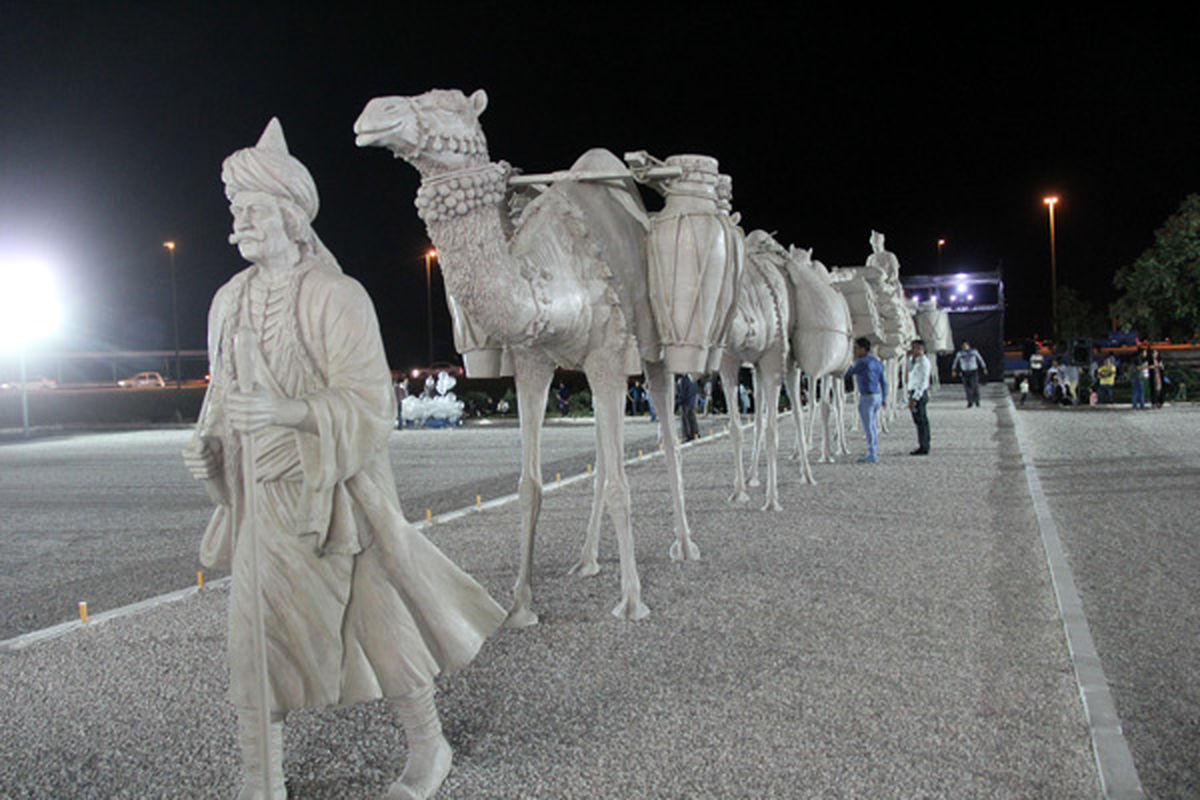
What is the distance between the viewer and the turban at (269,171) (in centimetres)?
302

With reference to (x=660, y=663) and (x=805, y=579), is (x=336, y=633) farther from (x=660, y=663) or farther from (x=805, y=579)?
(x=805, y=579)

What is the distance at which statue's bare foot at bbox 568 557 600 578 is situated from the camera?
6.64 metres

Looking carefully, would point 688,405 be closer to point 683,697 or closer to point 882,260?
point 882,260

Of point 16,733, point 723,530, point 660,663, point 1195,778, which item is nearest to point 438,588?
point 660,663

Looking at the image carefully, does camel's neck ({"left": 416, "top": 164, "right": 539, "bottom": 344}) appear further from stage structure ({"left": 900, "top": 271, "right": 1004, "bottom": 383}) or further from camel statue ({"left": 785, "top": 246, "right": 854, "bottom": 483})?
stage structure ({"left": 900, "top": 271, "right": 1004, "bottom": 383})

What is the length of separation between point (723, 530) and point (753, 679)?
3.81 meters

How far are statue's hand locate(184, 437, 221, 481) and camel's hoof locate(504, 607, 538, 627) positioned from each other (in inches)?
99.8

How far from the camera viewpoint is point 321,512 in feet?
9.88

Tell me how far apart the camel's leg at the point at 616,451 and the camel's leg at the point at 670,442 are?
93 cm

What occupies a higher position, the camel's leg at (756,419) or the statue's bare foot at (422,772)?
the camel's leg at (756,419)

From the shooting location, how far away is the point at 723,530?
8156 millimetres

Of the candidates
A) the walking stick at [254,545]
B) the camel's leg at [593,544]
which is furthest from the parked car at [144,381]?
the walking stick at [254,545]

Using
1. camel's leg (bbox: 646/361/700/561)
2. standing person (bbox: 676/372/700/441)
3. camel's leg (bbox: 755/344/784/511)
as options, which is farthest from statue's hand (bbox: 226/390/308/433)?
standing person (bbox: 676/372/700/441)

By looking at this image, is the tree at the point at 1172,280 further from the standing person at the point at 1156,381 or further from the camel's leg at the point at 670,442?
the camel's leg at the point at 670,442
